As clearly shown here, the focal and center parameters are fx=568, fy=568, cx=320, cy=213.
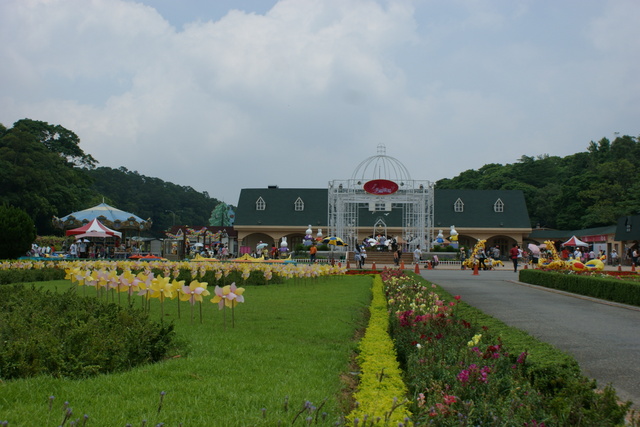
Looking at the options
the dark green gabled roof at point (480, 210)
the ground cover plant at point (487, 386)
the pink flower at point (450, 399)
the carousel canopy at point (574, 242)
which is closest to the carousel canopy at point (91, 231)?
the ground cover plant at point (487, 386)

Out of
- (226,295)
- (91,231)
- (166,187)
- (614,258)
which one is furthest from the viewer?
(166,187)

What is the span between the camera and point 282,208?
5828 cm

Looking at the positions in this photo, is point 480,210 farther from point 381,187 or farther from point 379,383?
point 379,383

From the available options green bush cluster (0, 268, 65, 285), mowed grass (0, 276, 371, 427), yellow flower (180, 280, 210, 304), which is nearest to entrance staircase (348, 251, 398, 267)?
green bush cluster (0, 268, 65, 285)

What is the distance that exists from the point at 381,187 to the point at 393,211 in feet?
54.7

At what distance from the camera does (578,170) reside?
214 ft

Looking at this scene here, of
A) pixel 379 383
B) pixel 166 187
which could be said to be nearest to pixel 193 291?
pixel 379 383

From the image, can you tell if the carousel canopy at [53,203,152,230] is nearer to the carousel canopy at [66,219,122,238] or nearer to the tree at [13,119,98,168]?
the carousel canopy at [66,219,122,238]

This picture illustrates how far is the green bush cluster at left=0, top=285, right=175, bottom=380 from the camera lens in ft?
16.6

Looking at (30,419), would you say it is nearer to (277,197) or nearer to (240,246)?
(240,246)

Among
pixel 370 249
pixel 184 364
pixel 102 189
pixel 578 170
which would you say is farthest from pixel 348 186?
pixel 102 189

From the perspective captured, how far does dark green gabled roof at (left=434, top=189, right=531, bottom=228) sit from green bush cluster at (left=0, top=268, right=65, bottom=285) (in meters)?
41.9

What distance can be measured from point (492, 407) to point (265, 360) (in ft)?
8.76

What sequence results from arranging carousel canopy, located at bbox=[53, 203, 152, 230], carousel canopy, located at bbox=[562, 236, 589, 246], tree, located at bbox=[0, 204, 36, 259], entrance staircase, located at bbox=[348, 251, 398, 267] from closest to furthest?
tree, located at bbox=[0, 204, 36, 259] < carousel canopy, located at bbox=[53, 203, 152, 230] < entrance staircase, located at bbox=[348, 251, 398, 267] < carousel canopy, located at bbox=[562, 236, 589, 246]
